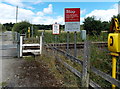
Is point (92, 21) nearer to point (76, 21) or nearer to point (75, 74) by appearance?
point (76, 21)

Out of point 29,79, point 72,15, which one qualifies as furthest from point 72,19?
point 29,79

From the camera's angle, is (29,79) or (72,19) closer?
(29,79)

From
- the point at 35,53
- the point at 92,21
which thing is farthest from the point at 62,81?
the point at 92,21

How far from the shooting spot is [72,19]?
6.51 m

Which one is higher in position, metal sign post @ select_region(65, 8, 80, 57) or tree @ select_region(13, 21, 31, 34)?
tree @ select_region(13, 21, 31, 34)

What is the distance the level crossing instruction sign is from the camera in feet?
21.1

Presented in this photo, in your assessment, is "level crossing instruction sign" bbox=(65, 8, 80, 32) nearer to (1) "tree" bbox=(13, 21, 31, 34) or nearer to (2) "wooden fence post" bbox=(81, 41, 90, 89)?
(2) "wooden fence post" bbox=(81, 41, 90, 89)

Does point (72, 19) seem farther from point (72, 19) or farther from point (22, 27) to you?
Result: point (22, 27)

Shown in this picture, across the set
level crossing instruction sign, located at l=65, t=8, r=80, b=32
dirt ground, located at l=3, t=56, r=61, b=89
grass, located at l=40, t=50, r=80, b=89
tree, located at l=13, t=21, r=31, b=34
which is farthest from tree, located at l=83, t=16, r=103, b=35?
dirt ground, located at l=3, t=56, r=61, b=89

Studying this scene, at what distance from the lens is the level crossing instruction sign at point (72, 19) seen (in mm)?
6446

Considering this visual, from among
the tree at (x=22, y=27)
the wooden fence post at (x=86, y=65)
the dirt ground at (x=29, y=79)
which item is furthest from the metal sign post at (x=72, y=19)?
the tree at (x=22, y=27)

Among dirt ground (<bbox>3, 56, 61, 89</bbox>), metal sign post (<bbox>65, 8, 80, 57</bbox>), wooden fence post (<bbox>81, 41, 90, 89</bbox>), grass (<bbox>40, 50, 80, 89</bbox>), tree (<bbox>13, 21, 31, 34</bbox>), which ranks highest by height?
tree (<bbox>13, 21, 31, 34</bbox>)

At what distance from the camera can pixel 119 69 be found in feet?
A: 12.7

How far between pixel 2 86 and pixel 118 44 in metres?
3.51
